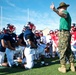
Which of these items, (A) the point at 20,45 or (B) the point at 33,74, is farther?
(A) the point at 20,45

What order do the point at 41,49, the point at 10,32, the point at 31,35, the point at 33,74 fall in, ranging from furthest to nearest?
the point at 41,49 → the point at 10,32 → the point at 31,35 → the point at 33,74

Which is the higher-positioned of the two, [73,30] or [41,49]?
[73,30]

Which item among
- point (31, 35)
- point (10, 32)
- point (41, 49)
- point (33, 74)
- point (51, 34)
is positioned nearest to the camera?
point (33, 74)

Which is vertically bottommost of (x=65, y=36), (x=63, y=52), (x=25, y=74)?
(x=25, y=74)

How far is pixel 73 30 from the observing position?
1360 centimetres

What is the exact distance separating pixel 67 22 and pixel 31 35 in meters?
2.11

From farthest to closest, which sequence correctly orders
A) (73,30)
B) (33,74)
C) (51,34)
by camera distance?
(51,34) → (73,30) → (33,74)

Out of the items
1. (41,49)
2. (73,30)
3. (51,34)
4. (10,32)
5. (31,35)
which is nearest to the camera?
(31,35)

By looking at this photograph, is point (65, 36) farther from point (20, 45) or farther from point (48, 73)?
point (20, 45)

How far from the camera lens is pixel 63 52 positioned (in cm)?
809

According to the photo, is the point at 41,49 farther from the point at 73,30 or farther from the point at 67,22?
the point at 67,22

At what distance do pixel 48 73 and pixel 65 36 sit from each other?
1.36 m

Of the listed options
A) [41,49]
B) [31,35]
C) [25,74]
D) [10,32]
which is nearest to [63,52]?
[25,74]

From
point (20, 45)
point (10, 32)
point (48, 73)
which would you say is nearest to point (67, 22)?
point (48, 73)
